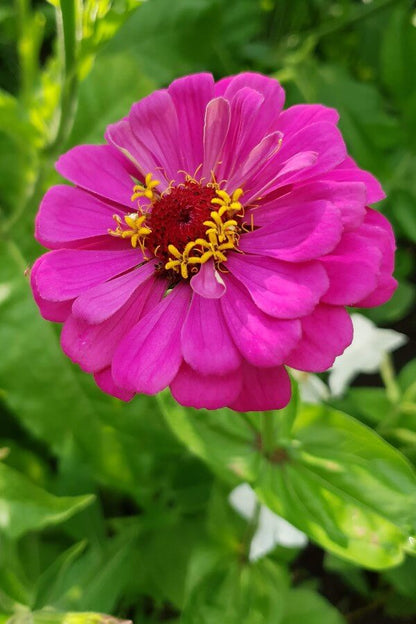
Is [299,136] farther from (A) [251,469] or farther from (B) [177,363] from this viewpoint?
(A) [251,469]

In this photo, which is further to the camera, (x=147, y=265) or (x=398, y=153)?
(x=398, y=153)

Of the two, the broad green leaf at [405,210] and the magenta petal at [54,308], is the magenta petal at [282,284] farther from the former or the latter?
the broad green leaf at [405,210]

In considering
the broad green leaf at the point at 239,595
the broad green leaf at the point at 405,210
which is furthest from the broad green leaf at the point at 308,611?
the broad green leaf at the point at 405,210

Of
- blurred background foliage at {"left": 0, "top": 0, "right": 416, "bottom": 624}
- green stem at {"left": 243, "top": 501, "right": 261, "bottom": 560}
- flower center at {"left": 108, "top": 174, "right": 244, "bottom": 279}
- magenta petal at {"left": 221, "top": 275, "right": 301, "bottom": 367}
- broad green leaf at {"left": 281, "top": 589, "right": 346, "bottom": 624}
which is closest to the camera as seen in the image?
magenta petal at {"left": 221, "top": 275, "right": 301, "bottom": 367}

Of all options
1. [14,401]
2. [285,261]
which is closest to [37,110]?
[14,401]

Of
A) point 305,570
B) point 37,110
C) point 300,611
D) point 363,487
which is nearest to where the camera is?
point 363,487

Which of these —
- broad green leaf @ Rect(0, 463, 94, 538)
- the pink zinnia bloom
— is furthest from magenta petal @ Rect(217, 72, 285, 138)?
broad green leaf @ Rect(0, 463, 94, 538)

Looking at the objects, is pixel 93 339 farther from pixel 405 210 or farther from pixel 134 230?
pixel 405 210

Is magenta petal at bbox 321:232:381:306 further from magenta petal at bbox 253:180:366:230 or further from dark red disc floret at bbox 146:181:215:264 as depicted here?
dark red disc floret at bbox 146:181:215:264
